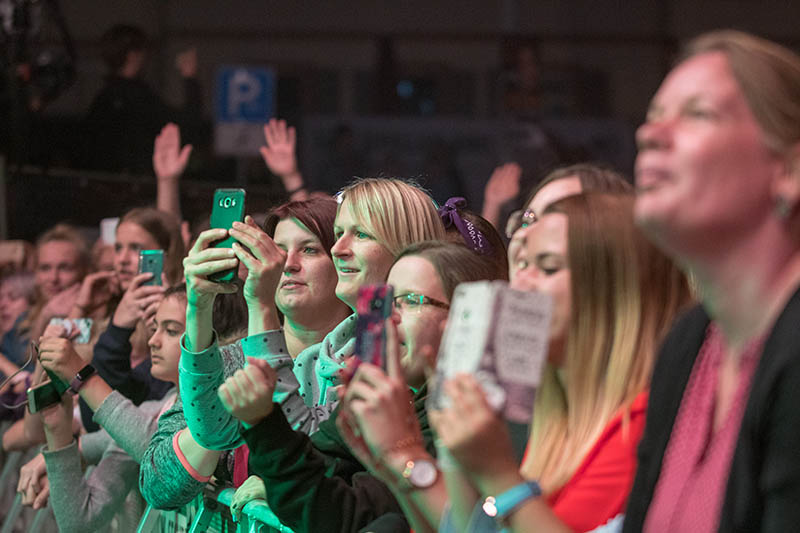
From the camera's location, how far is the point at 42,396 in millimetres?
3428

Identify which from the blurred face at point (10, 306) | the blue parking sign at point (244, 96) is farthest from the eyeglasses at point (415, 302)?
the blue parking sign at point (244, 96)

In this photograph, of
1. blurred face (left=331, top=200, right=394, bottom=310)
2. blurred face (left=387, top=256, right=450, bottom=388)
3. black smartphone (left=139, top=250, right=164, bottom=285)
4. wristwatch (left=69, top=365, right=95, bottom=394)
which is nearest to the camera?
blurred face (left=387, top=256, right=450, bottom=388)

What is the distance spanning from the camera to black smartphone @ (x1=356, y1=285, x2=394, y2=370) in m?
1.66

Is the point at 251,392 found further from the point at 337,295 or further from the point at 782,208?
the point at 782,208

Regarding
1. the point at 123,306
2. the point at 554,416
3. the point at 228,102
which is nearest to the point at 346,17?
the point at 228,102

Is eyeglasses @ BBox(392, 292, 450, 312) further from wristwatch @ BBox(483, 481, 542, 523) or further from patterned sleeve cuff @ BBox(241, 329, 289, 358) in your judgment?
wristwatch @ BBox(483, 481, 542, 523)

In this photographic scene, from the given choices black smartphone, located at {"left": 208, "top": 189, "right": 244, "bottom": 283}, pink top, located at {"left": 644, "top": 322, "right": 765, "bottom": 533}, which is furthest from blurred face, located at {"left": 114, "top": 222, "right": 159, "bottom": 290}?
pink top, located at {"left": 644, "top": 322, "right": 765, "bottom": 533}

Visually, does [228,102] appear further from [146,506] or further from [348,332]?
[348,332]

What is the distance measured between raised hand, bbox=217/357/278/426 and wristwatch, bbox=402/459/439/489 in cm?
51

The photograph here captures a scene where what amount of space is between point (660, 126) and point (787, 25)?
909 cm

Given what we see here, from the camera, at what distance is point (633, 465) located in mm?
1599

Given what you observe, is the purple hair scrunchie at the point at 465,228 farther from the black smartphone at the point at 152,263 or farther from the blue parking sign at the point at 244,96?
the blue parking sign at the point at 244,96

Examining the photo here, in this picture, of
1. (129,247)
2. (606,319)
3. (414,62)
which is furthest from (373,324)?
(414,62)

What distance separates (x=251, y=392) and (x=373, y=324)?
1.52 ft
